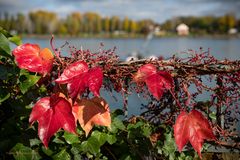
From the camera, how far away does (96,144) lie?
1326 millimetres

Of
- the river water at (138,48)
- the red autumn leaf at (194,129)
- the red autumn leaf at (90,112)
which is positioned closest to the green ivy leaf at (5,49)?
the river water at (138,48)

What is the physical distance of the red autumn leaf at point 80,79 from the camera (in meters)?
0.95

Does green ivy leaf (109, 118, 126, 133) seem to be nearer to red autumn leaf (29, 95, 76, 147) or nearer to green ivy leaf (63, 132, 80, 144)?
green ivy leaf (63, 132, 80, 144)

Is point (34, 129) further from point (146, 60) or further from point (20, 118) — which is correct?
point (146, 60)

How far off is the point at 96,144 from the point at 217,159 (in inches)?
26.0

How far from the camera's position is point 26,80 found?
1.18 m

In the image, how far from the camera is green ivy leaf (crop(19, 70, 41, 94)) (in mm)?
1177

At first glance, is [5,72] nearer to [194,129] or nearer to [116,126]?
[116,126]

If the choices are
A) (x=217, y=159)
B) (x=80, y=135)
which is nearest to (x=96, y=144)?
(x=80, y=135)

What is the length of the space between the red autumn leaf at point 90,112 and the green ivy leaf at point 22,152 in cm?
27

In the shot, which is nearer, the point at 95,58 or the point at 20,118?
the point at 95,58

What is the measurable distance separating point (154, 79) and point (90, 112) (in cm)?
23

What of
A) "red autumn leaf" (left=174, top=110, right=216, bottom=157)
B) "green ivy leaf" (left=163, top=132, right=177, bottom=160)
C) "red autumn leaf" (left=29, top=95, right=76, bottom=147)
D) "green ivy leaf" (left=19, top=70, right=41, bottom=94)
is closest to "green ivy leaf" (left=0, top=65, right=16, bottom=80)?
"green ivy leaf" (left=19, top=70, right=41, bottom=94)

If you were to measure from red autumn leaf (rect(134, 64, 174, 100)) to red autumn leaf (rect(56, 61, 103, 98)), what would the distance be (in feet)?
0.49
